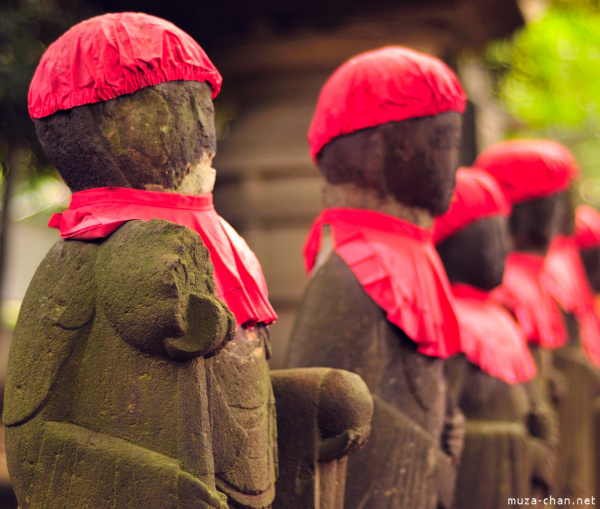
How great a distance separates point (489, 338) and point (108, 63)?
2.10 metres

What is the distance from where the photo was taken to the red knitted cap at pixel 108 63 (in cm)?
193

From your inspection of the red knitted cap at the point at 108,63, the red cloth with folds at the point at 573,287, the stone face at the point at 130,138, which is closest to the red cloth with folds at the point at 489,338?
the red cloth with folds at the point at 573,287

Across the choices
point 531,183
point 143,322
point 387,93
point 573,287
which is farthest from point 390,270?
point 573,287

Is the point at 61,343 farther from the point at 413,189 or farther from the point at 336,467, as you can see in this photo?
the point at 413,189

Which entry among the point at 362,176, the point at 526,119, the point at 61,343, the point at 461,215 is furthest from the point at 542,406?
the point at 526,119

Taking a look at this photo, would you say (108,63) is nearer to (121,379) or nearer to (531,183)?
(121,379)

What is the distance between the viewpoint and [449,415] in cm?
290

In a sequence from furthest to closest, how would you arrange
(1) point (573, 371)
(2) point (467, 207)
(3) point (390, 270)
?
(1) point (573, 371) → (2) point (467, 207) → (3) point (390, 270)

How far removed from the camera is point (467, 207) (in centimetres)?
349

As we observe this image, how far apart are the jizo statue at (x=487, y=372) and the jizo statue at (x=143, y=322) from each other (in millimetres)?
1263

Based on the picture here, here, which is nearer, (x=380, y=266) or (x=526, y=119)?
(x=380, y=266)

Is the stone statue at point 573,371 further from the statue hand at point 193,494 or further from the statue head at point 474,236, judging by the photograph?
the statue hand at point 193,494

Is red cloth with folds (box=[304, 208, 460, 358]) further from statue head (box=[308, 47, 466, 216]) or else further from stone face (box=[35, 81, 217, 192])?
stone face (box=[35, 81, 217, 192])

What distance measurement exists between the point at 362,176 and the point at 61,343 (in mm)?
1312
